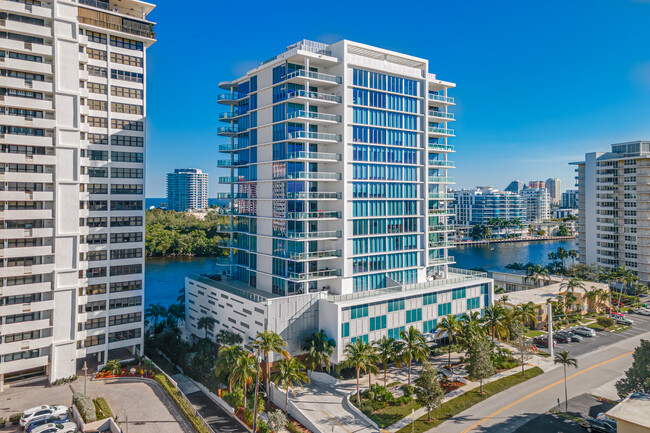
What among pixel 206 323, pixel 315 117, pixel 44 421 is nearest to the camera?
pixel 44 421

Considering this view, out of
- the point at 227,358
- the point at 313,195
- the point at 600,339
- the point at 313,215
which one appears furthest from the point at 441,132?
the point at 227,358

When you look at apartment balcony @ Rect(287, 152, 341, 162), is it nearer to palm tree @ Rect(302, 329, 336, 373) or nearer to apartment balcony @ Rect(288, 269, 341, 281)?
apartment balcony @ Rect(288, 269, 341, 281)

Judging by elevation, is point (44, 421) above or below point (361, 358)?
below

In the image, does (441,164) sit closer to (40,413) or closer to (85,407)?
(85,407)

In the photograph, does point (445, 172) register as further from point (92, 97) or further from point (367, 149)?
point (92, 97)

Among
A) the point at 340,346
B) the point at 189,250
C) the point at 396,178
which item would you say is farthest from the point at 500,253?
the point at 340,346

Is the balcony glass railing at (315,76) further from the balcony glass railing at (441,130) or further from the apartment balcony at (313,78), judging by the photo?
the balcony glass railing at (441,130)

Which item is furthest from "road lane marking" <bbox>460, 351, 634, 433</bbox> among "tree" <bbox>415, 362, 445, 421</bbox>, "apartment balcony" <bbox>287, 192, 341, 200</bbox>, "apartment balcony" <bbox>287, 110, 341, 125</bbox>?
"apartment balcony" <bbox>287, 110, 341, 125</bbox>

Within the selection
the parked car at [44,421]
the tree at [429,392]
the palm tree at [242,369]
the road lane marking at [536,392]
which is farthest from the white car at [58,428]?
the road lane marking at [536,392]
